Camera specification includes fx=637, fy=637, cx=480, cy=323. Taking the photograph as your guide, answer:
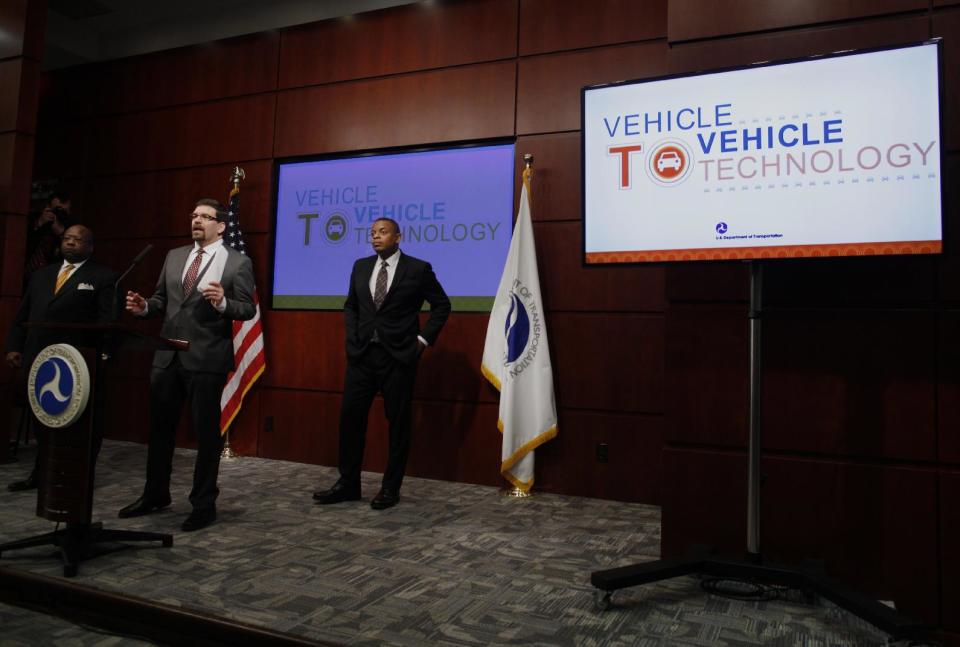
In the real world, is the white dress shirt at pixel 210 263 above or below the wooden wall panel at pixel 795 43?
below

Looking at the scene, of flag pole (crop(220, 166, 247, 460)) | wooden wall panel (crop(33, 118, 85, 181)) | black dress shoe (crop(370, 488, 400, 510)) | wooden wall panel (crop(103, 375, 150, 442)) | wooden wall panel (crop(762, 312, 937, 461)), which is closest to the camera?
wooden wall panel (crop(762, 312, 937, 461))

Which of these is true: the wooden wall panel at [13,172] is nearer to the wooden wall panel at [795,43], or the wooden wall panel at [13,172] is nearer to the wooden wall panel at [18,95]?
the wooden wall panel at [18,95]

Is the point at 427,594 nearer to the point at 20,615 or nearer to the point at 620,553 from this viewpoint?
the point at 620,553

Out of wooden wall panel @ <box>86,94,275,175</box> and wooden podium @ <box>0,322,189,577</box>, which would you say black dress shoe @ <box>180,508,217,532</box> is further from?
wooden wall panel @ <box>86,94,275,175</box>

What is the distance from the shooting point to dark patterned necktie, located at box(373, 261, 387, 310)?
3582 millimetres

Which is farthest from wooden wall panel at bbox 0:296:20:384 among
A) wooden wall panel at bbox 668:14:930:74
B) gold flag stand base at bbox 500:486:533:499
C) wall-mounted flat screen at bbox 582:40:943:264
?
wooden wall panel at bbox 668:14:930:74

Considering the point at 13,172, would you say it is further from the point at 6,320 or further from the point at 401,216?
the point at 401,216

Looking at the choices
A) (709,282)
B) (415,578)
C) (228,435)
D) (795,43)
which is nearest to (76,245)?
(228,435)

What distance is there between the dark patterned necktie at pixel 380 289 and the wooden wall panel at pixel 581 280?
1.08 meters

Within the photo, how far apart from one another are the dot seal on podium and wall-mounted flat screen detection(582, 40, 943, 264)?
188 cm

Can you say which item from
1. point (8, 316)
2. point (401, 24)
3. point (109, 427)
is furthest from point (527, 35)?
point (109, 427)

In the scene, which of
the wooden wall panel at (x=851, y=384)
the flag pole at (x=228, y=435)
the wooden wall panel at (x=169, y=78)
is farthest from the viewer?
the wooden wall panel at (x=169, y=78)

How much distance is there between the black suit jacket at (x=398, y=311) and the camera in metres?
3.52

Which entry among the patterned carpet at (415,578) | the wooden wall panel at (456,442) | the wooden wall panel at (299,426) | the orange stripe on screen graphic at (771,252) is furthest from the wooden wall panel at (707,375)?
the wooden wall panel at (299,426)
